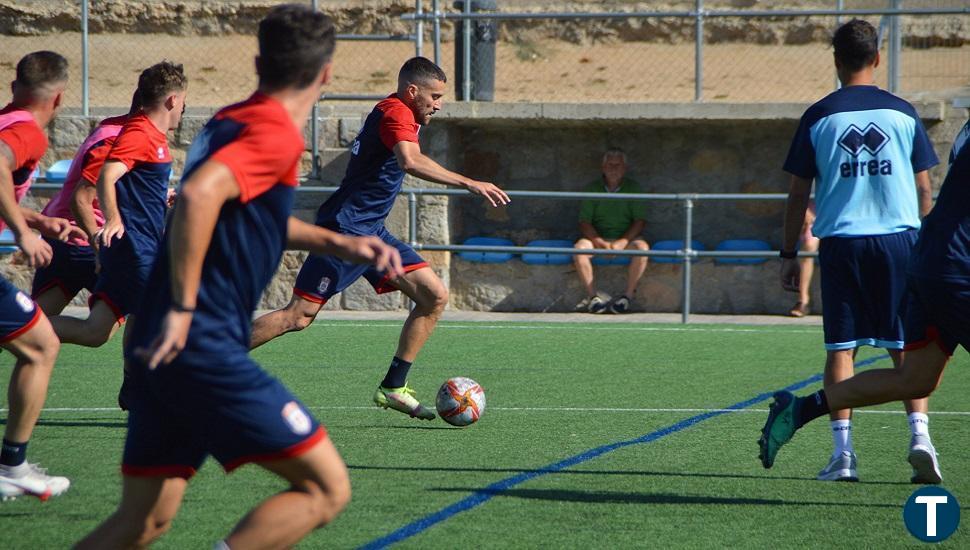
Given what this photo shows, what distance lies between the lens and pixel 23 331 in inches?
206

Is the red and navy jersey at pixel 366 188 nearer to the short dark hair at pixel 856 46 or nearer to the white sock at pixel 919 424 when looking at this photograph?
the short dark hair at pixel 856 46

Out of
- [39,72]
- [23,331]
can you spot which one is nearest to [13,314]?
[23,331]

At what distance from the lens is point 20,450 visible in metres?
5.24

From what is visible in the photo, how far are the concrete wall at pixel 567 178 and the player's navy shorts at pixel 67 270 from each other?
6.44 m

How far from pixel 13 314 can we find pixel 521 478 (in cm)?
225

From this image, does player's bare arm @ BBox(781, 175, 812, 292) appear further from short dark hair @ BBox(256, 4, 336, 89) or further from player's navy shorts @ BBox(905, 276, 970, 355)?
short dark hair @ BBox(256, 4, 336, 89)

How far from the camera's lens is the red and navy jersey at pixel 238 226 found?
10.9ft

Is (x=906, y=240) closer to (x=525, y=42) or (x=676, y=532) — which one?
(x=676, y=532)

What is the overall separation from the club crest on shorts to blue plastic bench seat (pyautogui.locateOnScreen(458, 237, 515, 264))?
11.1 metres

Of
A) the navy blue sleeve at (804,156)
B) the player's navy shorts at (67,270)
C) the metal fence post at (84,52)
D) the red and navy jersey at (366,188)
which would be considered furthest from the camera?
the metal fence post at (84,52)

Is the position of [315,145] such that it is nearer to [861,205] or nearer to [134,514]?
[861,205]

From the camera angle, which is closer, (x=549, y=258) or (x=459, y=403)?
(x=459, y=403)

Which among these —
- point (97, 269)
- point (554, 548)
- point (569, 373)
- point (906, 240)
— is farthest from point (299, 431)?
point (569, 373)

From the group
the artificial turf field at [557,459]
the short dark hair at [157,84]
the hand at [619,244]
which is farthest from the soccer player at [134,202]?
the hand at [619,244]
